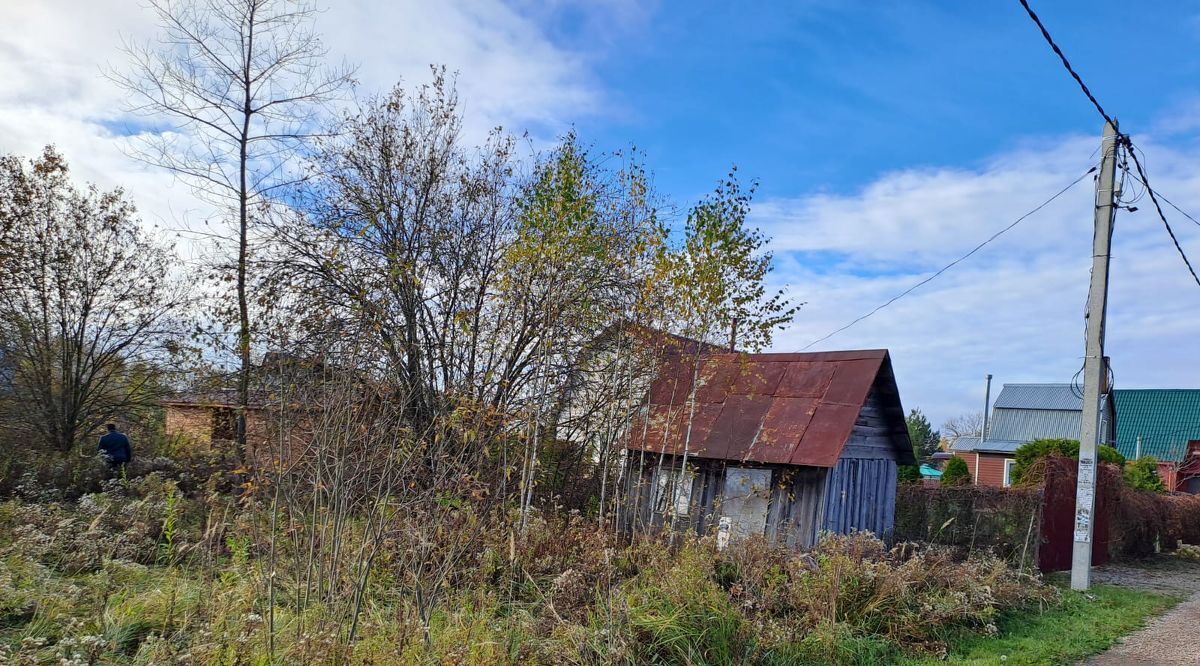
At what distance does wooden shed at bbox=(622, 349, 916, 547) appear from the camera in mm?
12016

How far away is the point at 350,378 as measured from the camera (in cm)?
616

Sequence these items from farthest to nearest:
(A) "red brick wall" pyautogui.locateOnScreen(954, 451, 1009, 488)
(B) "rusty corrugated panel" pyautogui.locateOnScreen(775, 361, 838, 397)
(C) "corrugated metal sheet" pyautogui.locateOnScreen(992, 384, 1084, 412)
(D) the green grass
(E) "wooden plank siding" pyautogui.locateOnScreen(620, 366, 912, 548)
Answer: (C) "corrugated metal sheet" pyautogui.locateOnScreen(992, 384, 1084, 412), (A) "red brick wall" pyautogui.locateOnScreen(954, 451, 1009, 488), (B) "rusty corrugated panel" pyautogui.locateOnScreen(775, 361, 838, 397), (E) "wooden plank siding" pyautogui.locateOnScreen(620, 366, 912, 548), (D) the green grass

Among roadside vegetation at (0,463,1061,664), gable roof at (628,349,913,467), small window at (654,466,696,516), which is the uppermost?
gable roof at (628,349,913,467)

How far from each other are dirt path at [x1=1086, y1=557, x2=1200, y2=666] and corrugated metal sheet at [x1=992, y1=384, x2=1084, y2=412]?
34958mm

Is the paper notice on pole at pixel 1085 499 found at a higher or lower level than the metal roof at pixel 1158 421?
lower

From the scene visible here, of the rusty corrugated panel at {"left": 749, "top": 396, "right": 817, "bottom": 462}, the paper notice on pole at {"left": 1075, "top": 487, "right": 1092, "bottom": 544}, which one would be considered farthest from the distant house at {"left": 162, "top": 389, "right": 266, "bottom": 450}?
the paper notice on pole at {"left": 1075, "top": 487, "right": 1092, "bottom": 544}

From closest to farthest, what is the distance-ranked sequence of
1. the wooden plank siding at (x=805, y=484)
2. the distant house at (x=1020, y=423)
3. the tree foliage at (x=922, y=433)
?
the wooden plank siding at (x=805, y=484) < the distant house at (x=1020, y=423) < the tree foliage at (x=922, y=433)

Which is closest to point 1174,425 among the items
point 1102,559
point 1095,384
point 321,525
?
point 1102,559

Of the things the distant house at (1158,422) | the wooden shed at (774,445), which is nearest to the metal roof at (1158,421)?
the distant house at (1158,422)

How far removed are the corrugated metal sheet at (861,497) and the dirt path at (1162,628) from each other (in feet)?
12.0

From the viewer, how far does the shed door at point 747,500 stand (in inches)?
494

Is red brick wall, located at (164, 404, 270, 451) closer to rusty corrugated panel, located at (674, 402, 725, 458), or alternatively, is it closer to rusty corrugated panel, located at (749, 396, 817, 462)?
rusty corrugated panel, located at (674, 402, 725, 458)

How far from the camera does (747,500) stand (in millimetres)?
12383

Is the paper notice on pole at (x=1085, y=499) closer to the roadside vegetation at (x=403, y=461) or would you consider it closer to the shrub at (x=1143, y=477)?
the roadside vegetation at (x=403, y=461)
